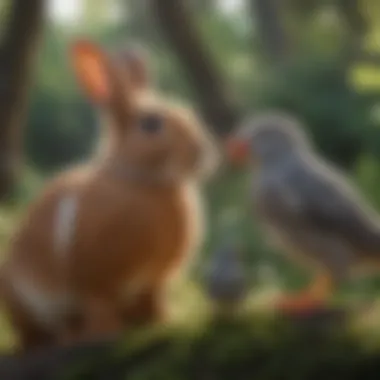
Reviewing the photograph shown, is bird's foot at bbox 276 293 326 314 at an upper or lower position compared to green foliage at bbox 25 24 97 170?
lower

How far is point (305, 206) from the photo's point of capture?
2.33ft

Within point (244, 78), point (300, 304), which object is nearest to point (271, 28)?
point (244, 78)

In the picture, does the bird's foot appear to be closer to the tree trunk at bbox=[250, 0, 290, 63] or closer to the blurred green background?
the blurred green background

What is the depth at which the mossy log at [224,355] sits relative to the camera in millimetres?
705

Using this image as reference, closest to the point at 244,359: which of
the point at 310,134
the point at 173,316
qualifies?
the point at 173,316

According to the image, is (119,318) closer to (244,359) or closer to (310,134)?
(244,359)

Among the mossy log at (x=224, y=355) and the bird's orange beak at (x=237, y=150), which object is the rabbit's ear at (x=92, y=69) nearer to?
the bird's orange beak at (x=237, y=150)

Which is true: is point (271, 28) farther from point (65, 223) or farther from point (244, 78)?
point (65, 223)

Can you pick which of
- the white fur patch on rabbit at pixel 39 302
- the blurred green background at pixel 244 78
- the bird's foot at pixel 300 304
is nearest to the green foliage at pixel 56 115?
the blurred green background at pixel 244 78

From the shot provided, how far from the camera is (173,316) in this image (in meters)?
0.74

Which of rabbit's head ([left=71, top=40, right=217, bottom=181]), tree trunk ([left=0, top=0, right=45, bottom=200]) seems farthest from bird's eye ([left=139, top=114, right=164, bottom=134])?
tree trunk ([left=0, top=0, right=45, bottom=200])

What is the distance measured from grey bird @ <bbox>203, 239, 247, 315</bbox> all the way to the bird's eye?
124 mm

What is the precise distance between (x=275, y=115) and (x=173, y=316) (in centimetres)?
21

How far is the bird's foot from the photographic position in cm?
72
